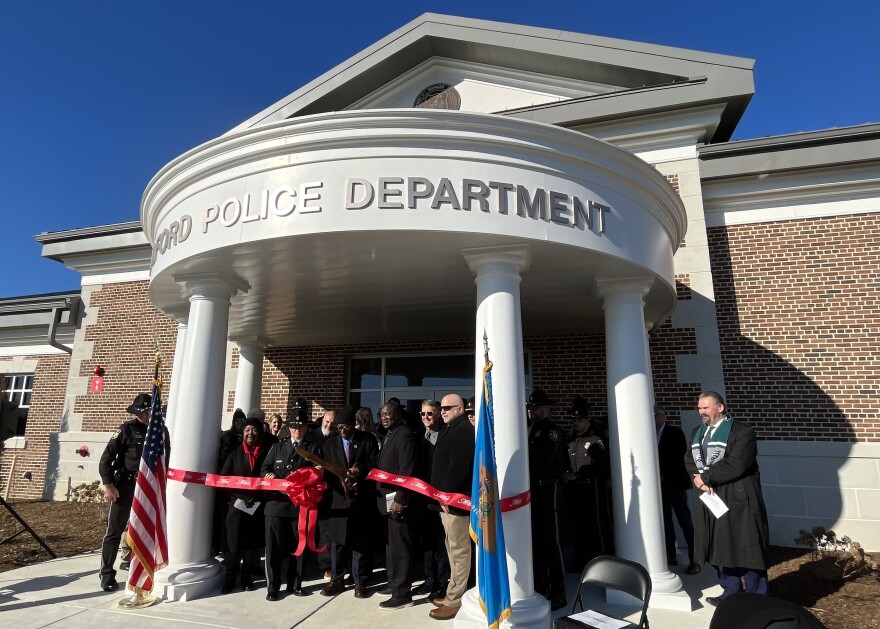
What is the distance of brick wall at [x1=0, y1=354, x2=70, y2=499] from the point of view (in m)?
12.8

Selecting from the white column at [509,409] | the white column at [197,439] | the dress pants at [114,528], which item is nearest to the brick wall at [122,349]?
the dress pants at [114,528]

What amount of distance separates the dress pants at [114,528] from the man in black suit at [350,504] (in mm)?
2245

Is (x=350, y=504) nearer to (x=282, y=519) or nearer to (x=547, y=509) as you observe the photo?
(x=282, y=519)

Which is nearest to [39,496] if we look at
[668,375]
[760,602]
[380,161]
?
[380,161]

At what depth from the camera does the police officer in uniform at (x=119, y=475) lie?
218 inches

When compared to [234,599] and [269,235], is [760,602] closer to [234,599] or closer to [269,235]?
[269,235]

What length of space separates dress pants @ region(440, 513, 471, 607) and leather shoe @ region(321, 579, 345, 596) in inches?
48.1

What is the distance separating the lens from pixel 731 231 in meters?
8.86

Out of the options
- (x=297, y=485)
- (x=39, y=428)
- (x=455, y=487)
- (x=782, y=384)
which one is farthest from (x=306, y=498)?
(x=39, y=428)

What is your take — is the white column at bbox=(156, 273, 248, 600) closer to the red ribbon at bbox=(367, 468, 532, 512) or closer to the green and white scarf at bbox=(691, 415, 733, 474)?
the red ribbon at bbox=(367, 468, 532, 512)

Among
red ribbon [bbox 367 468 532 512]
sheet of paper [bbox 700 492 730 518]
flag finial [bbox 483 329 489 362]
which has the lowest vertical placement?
Answer: sheet of paper [bbox 700 492 730 518]

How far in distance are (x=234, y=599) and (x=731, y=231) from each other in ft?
29.2

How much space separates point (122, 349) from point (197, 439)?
8.55 metres

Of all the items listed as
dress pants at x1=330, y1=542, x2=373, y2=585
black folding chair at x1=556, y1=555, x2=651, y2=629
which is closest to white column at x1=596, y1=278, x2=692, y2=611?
black folding chair at x1=556, y1=555, x2=651, y2=629
